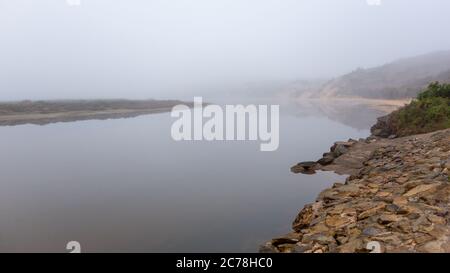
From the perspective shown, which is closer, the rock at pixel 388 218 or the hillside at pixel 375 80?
the rock at pixel 388 218

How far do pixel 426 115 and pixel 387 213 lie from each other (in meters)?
16.8

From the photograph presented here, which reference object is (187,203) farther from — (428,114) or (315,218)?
(428,114)

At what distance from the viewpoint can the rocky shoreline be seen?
23.6 feet

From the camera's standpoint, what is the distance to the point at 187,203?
45.1ft

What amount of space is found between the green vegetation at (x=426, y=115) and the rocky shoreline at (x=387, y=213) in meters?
7.28

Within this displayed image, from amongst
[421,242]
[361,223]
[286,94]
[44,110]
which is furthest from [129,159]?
[286,94]

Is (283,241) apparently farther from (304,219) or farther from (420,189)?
(420,189)

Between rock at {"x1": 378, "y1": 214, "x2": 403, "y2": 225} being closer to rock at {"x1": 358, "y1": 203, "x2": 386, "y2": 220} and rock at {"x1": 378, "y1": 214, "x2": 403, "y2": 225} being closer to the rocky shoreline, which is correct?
the rocky shoreline

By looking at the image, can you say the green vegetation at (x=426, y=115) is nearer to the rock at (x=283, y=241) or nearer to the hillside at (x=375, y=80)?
the rock at (x=283, y=241)

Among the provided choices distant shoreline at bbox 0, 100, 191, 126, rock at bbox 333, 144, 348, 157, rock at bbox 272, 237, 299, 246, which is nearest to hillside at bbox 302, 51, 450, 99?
distant shoreline at bbox 0, 100, 191, 126

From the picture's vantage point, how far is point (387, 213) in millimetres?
8523

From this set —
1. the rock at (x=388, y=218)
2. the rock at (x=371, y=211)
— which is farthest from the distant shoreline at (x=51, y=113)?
the rock at (x=388, y=218)

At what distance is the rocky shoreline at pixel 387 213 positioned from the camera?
718 centimetres

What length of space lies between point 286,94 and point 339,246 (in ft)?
508
